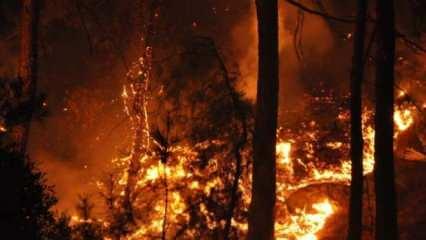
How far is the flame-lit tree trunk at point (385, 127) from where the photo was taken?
372 inches

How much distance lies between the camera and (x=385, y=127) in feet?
32.0

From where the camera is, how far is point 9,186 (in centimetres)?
620

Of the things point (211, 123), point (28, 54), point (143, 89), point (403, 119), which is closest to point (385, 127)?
A: point (211, 123)

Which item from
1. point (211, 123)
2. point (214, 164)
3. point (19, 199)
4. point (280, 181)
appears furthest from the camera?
point (280, 181)

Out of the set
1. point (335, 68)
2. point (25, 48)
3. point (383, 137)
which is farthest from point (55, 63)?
point (383, 137)

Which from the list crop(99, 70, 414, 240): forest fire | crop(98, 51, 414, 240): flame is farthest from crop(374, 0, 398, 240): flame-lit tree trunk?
crop(99, 70, 414, 240): forest fire

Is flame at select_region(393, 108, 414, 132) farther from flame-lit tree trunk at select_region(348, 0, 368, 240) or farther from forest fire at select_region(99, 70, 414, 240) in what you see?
flame-lit tree trunk at select_region(348, 0, 368, 240)

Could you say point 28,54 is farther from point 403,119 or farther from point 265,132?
point 403,119

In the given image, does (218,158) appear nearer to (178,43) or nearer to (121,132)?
(178,43)

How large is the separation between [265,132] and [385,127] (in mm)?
2197

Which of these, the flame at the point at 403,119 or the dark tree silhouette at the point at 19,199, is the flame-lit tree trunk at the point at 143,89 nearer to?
the flame at the point at 403,119

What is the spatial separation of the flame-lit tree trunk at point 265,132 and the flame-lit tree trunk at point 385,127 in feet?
6.17

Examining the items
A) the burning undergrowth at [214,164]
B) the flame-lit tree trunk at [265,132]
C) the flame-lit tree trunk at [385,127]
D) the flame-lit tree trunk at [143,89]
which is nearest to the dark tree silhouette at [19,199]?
the flame-lit tree trunk at [265,132]

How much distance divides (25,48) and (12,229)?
7.18 metres
